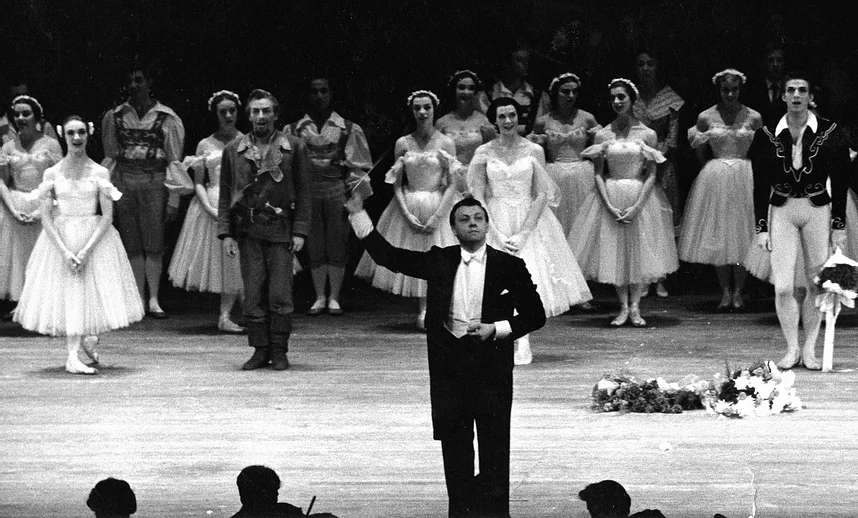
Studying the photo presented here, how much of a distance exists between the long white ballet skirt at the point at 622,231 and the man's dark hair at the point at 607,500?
4.67m

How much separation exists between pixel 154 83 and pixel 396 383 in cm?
356

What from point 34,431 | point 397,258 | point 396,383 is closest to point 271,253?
point 396,383

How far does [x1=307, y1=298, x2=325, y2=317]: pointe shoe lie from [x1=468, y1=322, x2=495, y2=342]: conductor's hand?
5.10m

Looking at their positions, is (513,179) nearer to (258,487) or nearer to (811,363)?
(811,363)

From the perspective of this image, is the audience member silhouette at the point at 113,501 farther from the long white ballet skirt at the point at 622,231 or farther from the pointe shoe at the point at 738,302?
the pointe shoe at the point at 738,302

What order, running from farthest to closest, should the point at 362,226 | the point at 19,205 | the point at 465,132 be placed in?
the point at 19,205, the point at 465,132, the point at 362,226

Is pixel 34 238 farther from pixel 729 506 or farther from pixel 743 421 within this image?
pixel 729 506

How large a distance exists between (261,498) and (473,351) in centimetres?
82

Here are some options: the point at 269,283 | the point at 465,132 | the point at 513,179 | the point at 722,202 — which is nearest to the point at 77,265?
the point at 269,283

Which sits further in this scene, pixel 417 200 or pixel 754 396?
pixel 417 200

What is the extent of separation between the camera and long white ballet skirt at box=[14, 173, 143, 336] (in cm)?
766

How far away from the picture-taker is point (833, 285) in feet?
24.6

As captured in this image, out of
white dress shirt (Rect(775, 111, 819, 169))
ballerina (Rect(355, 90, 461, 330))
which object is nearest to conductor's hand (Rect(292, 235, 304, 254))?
ballerina (Rect(355, 90, 461, 330))

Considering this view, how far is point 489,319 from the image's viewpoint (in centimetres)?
471
